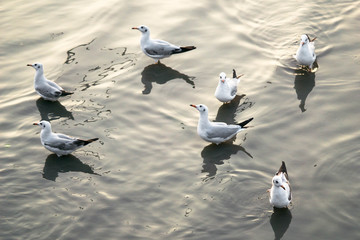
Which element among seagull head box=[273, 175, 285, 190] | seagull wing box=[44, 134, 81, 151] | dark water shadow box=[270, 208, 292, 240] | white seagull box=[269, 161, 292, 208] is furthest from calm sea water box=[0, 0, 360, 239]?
seagull head box=[273, 175, 285, 190]

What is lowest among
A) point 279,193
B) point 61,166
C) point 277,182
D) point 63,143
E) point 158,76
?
point 61,166

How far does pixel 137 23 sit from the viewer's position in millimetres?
15273

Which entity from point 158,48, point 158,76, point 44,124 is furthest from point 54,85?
point 158,48

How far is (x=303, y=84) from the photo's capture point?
12.6 m

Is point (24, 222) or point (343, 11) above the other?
point (343, 11)

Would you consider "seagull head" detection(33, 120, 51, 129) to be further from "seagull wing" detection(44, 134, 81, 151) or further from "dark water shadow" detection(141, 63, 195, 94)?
"dark water shadow" detection(141, 63, 195, 94)

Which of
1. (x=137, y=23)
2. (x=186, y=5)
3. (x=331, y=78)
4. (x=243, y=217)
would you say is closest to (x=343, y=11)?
(x=331, y=78)

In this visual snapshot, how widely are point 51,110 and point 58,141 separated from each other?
1.79 m

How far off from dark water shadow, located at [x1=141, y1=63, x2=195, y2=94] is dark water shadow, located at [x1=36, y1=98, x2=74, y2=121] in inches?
71.1

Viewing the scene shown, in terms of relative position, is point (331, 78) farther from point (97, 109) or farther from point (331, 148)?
point (97, 109)

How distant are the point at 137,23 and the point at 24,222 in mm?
7349

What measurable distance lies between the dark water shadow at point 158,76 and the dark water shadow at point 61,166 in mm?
2690

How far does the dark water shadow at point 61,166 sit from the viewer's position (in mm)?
10539

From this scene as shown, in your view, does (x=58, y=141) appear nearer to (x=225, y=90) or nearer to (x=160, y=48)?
(x=225, y=90)
